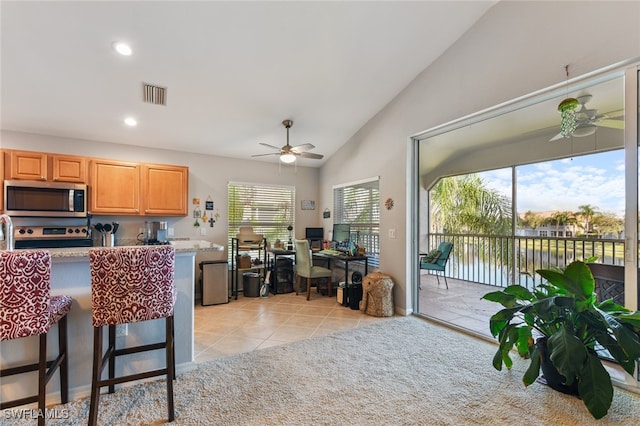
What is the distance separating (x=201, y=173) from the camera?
4.94 metres

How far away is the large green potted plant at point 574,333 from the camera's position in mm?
1744

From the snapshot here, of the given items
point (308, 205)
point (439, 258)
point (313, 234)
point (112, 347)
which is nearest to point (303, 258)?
point (313, 234)

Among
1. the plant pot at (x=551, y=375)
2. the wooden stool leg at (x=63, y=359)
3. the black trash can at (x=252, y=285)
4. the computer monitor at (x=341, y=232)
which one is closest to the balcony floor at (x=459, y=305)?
the plant pot at (x=551, y=375)

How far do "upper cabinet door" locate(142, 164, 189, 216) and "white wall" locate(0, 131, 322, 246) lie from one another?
12.2 inches

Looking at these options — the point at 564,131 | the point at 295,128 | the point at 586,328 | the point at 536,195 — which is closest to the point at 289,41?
the point at 295,128

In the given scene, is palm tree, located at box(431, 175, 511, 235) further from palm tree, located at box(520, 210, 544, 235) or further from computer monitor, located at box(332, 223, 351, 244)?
computer monitor, located at box(332, 223, 351, 244)

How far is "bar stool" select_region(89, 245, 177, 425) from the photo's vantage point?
1.72 meters

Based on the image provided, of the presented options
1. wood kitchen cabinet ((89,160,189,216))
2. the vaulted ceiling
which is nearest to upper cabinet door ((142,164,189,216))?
wood kitchen cabinet ((89,160,189,216))

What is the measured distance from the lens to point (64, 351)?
6.31 ft

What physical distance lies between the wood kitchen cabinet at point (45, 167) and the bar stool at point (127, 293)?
285 cm

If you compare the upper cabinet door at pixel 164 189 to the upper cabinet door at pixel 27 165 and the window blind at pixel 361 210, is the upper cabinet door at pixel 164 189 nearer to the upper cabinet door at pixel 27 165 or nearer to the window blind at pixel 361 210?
the upper cabinet door at pixel 27 165

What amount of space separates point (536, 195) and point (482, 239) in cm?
134

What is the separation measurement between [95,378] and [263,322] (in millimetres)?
2025

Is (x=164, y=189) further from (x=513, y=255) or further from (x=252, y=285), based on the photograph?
(x=513, y=255)
